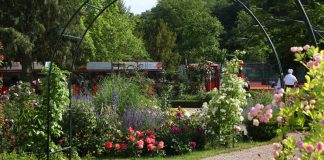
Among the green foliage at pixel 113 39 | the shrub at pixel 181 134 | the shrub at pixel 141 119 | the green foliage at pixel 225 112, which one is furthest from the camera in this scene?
the green foliage at pixel 113 39

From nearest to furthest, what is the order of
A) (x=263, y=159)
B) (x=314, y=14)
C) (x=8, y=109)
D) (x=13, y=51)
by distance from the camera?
(x=263, y=159) < (x=8, y=109) < (x=314, y=14) < (x=13, y=51)

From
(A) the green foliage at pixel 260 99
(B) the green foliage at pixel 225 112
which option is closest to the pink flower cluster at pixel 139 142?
(B) the green foliage at pixel 225 112

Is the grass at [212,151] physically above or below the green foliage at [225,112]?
below

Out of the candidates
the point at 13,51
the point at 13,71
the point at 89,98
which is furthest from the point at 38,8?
the point at 89,98

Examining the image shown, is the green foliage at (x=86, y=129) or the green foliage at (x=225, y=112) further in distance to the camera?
the green foliage at (x=225, y=112)

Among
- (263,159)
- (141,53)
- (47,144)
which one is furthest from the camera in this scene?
(141,53)

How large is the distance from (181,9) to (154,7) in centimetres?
717

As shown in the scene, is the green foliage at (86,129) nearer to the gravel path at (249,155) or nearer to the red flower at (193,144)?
the red flower at (193,144)

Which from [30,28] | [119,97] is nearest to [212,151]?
[119,97]

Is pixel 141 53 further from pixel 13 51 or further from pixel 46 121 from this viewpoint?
pixel 46 121

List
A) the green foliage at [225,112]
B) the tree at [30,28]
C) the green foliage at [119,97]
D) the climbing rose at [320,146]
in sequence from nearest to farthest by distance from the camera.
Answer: the climbing rose at [320,146]
the green foliage at [225,112]
the green foliage at [119,97]
the tree at [30,28]

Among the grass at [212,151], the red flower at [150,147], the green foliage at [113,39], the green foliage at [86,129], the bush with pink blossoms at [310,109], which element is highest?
the green foliage at [113,39]

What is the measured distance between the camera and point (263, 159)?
1062 centimetres

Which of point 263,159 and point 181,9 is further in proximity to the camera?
point 181,9
